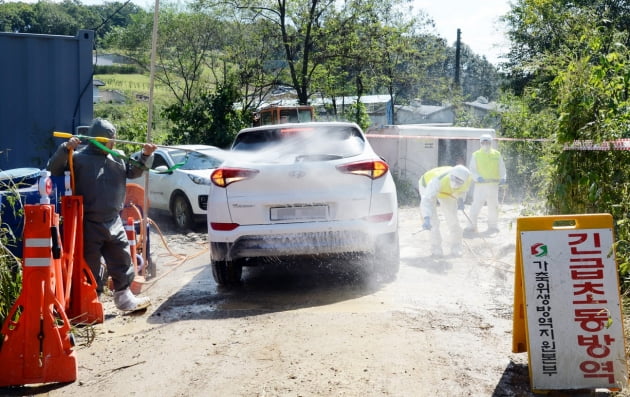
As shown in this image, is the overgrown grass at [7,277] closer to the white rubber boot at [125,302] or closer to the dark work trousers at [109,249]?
the dark work trousers at [109,249]

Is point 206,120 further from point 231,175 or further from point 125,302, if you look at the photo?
point 125,302

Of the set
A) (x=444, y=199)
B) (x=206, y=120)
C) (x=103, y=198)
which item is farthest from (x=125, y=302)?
(x=206, y=120)

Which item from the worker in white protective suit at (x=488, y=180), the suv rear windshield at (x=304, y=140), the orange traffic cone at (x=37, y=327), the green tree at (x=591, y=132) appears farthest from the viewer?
the worker in white protective suit at (x=488, y=180)

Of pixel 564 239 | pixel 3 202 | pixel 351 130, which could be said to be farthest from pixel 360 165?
pixel 3 202

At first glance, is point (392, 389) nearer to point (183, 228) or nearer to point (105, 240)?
point (105, 240)

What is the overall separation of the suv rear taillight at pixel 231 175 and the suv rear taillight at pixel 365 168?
2.92 ft

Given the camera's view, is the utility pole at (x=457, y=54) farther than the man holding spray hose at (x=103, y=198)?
Yes

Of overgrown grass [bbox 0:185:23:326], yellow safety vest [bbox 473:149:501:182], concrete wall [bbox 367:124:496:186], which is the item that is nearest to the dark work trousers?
Result: overgrown grass [bbox 0:185:23:326]

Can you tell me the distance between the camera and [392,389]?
3.94 meters

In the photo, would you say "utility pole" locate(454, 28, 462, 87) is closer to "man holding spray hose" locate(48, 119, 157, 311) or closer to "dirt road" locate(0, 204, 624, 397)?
"dirt road" locate(0, 204, 624, 397)

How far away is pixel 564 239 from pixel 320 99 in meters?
23.2

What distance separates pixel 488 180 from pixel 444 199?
10.5ft

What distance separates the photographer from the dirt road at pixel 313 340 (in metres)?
4.10

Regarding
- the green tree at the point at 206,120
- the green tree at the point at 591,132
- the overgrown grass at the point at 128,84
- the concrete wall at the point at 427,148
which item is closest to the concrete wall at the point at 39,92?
the green tree at the point at 591,132
